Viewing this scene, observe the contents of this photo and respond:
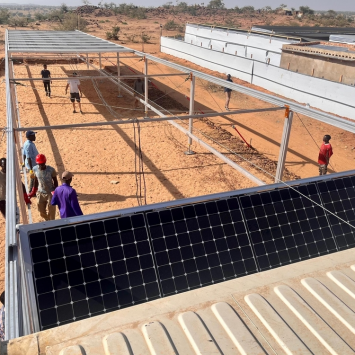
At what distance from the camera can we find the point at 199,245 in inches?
159

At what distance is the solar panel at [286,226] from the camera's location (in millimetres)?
4191

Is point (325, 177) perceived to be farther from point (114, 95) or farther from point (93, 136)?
point (114, 95)

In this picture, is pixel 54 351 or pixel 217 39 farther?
pixel 217 39

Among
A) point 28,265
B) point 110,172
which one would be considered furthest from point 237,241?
point 110,172

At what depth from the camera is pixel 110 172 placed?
34.8 ft

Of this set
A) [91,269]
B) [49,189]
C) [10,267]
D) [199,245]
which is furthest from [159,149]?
[10,267]

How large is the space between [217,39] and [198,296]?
34.6 meters

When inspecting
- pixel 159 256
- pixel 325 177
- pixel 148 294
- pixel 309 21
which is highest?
pixel 309 21

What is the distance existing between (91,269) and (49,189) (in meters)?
4.07

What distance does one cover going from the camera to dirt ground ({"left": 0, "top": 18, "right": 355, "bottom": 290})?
9.75m

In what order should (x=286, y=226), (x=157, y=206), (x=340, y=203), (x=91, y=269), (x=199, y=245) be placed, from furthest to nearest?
(x=340, y=203) < (x=286, y=226) < (x=199, y=245) < (x=157, y=206) < (x=91, y=269)

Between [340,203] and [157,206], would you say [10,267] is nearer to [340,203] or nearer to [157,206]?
[157,206]

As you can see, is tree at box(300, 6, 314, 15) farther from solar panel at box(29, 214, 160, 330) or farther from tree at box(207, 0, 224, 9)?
solar panel at box(29, 214, 160, 330)

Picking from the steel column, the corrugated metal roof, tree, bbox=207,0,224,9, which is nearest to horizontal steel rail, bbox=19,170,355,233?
the steel column
